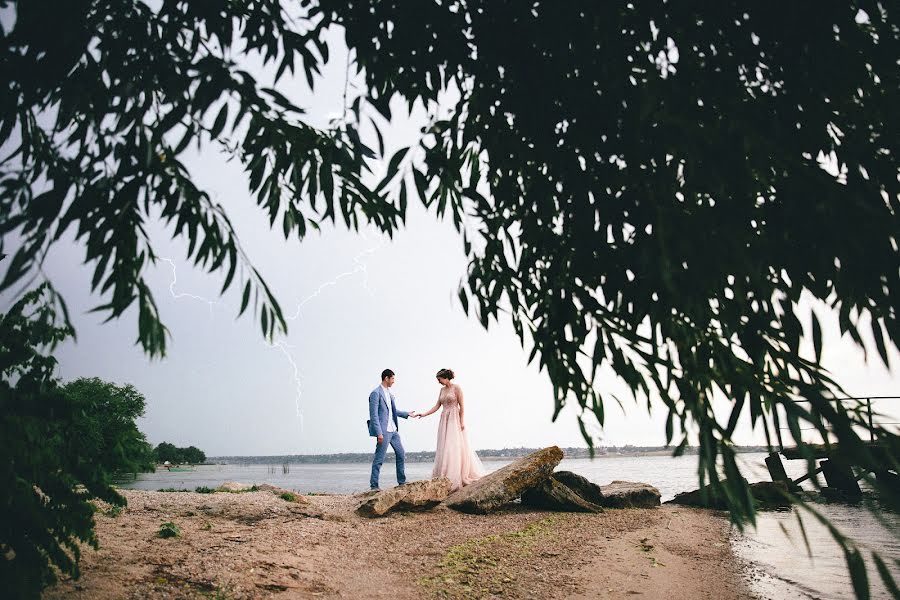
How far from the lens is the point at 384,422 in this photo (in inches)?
424

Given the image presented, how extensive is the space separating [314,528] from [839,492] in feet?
54.3

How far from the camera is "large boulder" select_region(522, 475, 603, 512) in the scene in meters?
9.07

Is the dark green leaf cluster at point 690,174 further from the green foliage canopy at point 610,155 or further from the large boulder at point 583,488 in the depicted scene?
the large boulder at point 583,488

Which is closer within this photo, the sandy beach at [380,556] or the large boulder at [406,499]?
the sandy beach at [380,556]

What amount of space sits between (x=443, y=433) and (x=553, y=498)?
2606 millimetres

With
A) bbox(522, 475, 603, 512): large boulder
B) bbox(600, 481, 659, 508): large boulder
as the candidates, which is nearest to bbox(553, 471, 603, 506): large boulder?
bbox(600, 481, 659, 508): large boulder

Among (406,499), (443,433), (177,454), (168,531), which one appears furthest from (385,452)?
(177,454)

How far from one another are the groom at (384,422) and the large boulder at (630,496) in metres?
3.98

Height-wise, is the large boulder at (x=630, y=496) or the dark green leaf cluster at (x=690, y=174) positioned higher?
the dark green leaf cluster at (x=690, y=174)

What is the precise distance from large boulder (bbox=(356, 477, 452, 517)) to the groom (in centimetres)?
193

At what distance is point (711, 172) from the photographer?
7.67 ft

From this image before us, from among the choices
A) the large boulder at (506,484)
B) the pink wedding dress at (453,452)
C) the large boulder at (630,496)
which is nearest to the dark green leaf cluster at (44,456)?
the large boulder at (506,484)

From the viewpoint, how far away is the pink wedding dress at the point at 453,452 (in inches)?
412

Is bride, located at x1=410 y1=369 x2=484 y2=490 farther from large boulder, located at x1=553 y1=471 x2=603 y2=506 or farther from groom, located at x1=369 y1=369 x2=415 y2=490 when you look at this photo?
large boulder, located at x1=553 y1=471 x2=603 y2=506
